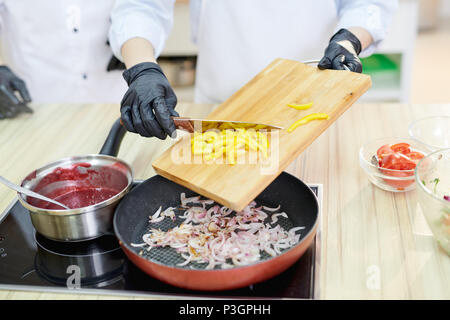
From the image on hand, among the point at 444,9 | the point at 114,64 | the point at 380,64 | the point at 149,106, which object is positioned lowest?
the point at 444,9

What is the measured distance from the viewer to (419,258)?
3.12 feet

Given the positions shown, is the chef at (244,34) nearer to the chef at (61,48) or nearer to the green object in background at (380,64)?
the chef at (61,48)

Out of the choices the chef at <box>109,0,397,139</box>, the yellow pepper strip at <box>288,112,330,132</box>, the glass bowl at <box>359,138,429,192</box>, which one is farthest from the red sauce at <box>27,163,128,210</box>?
the glass bowl at <box>359,138,429,192</box>

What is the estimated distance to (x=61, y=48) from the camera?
197cm

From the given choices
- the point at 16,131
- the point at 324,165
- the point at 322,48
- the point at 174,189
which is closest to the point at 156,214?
the point at 174,189

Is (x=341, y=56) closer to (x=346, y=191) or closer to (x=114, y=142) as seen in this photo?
(x=346, y=191)

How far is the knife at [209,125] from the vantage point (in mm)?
1107

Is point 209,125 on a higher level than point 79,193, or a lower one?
higher

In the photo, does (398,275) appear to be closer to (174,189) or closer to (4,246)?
(174,189)

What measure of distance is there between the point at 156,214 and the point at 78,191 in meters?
0.20

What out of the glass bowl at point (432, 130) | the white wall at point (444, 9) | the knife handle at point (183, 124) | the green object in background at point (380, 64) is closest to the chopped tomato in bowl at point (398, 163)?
the glass bowl at point (432, 130)

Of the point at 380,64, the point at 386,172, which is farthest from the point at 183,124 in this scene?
the point at 380,64

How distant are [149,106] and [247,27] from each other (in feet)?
2.08

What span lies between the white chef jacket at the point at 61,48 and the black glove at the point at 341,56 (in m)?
1.05
